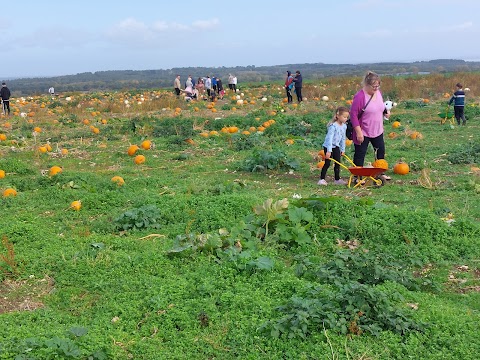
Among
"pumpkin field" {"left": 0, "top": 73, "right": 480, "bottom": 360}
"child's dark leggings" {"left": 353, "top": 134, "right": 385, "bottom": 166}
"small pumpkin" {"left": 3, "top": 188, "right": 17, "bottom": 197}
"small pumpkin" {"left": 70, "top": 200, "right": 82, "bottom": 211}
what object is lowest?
"pumpkin field" {"left": 0, "top": 73, "right": 480, "bottom": 360}

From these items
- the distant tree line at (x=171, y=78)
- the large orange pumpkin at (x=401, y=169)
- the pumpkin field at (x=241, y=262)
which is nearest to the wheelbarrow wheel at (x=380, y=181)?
the pumpkin field at (x=241, y=262)

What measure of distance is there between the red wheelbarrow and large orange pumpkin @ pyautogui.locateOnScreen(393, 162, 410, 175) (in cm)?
76

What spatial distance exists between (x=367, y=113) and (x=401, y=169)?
156 centimetres

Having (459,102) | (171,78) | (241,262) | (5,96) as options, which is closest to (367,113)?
(241,262)

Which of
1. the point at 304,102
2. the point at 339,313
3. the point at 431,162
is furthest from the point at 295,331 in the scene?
the point at 304,102

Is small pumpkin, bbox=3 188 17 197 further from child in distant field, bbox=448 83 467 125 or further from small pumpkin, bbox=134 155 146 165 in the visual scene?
child in distant field, bbox=448 83 467 125

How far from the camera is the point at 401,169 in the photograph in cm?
830

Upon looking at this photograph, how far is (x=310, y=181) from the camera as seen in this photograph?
8.21 metres

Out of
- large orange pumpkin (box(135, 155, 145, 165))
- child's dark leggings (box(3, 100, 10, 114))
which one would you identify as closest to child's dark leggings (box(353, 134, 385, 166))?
large orange pumpkin (box(135, 155, 145, 165))

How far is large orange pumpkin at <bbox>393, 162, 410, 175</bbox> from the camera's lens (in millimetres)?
8297

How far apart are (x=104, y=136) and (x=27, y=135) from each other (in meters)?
2.24

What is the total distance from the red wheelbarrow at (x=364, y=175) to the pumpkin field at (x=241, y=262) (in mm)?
129

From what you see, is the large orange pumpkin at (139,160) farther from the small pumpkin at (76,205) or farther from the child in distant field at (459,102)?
the child in distant field at (459,102)

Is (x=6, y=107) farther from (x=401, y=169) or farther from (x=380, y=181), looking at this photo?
(x=380, y=181)
